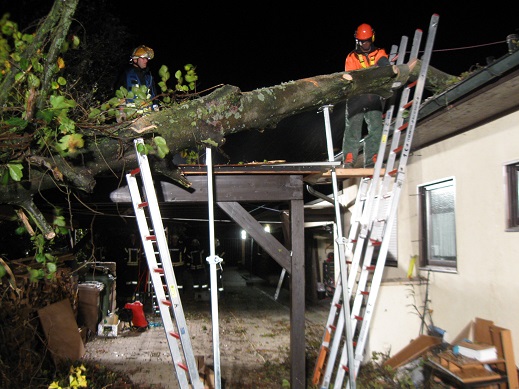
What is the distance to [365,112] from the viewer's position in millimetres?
5566

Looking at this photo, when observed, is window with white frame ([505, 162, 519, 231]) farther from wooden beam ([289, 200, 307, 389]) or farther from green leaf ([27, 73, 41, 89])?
green leaf ([27, 73, 41, 89])

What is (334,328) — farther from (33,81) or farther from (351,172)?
(33,81)

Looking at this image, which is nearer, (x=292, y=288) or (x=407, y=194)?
(x=292, y=288)

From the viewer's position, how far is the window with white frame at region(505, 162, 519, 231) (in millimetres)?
4711

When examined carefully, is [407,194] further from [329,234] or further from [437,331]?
[329,234]

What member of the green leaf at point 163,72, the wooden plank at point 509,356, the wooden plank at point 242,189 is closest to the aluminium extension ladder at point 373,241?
the wooden plank at point 242,189

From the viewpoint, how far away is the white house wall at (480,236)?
4.65 m

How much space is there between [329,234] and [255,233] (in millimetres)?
7869

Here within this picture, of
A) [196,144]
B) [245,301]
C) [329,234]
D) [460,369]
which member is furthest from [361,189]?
[245,301]

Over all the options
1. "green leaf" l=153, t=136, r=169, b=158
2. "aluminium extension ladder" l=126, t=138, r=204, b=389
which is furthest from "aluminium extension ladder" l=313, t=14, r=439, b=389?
"green leaf" l=153, t=136, r=169, b=158

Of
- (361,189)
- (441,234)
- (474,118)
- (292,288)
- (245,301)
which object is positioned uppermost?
(474,118)

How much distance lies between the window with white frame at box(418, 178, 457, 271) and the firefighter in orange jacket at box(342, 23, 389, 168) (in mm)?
1299

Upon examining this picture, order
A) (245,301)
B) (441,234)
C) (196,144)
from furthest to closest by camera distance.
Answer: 1. (245,301)
2. (441,234)
3. (196,144)

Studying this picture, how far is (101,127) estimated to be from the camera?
3273mm
